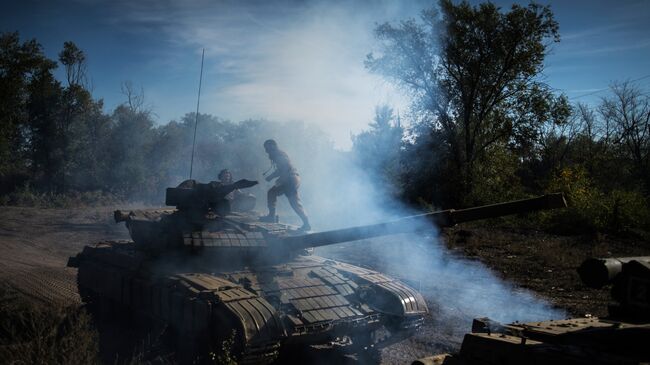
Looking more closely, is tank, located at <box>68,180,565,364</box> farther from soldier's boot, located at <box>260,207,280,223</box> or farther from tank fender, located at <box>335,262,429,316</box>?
soldier's boot, located at <box>260,207,280,223</box>

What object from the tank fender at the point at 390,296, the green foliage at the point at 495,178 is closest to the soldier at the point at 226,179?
the tank fender at the point at 390,296

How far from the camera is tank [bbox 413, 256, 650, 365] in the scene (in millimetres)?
3619

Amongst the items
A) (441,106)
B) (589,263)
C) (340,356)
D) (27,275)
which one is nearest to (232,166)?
(441,106)

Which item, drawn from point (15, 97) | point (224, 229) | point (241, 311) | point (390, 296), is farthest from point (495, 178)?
point (15, 97)

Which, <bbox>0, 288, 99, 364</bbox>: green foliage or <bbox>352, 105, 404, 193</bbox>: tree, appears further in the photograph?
<bbox>352, 105, 404, 193</bbox>: tree

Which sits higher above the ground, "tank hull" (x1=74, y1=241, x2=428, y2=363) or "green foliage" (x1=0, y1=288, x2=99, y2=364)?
"tank hull" (x1=74, y1=241, x2=428, y2=363)

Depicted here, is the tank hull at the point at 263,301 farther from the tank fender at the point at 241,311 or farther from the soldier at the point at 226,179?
the soldier at the point at 226,179

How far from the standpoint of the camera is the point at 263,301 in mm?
6148

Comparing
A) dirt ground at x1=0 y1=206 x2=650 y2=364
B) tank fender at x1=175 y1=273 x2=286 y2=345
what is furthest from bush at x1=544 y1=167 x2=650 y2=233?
tank fender at x1=175 y1=273 x2=286 y2=345

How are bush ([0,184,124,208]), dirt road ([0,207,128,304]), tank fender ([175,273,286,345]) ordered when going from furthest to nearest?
bush ([0,184,124,208])
dirt road ([0,207,128,304])
tank fender ([175,273,286,345])

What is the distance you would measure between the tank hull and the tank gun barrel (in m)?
0.56

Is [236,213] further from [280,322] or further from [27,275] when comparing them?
[27,275]

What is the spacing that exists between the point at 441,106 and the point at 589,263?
19.9 metres

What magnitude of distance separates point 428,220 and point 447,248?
10463 millimetres
